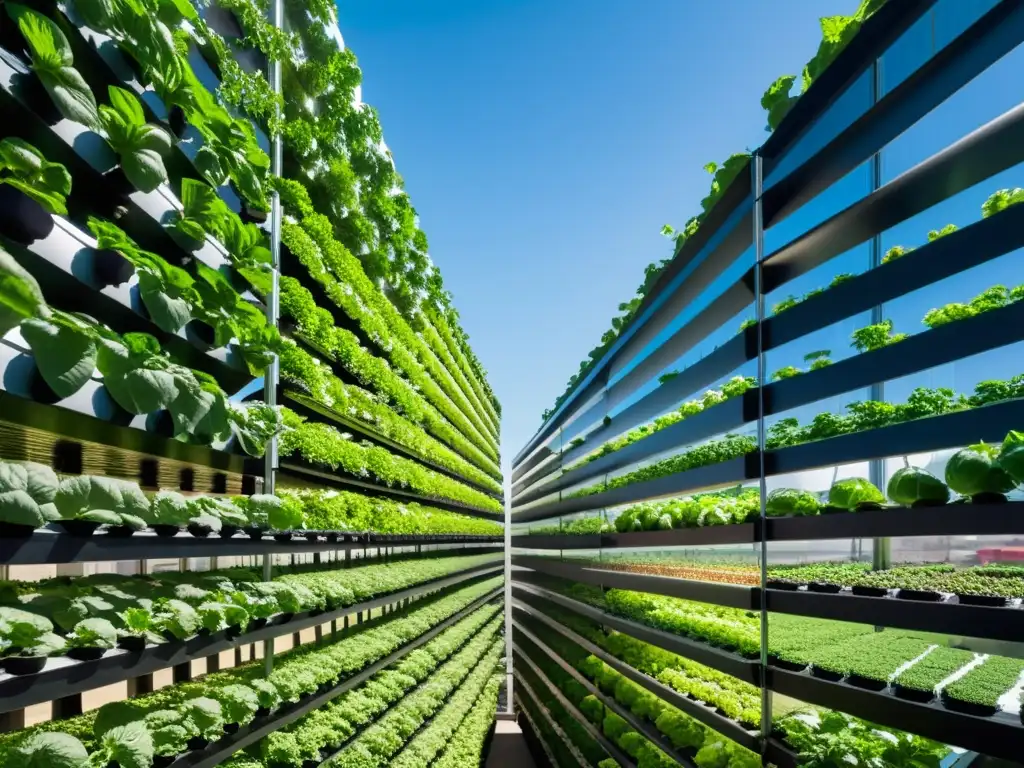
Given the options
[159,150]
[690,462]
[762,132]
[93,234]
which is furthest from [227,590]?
[762,132]

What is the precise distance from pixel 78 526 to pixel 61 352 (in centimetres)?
43

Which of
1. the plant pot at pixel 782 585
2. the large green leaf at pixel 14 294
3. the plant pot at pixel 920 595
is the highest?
the large green leaf at pixel 14 294

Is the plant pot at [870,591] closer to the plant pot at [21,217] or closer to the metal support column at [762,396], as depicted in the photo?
the metal support column at [762,396]

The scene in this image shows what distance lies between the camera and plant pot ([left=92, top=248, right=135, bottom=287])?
1.78 metres

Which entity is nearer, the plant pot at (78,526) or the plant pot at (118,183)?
the plant pot at (78,526)

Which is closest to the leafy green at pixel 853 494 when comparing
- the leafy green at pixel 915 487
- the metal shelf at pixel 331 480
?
the leafy green at pixel 915 487

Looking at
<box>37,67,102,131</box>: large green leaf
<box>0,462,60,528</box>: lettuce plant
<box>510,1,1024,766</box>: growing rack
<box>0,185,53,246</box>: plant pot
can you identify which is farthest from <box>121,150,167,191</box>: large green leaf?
<box>510,1,1024,766</box>: growing rack

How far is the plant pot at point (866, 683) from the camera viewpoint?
2088 mm

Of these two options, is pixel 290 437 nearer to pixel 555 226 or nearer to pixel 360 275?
pixel 360 275

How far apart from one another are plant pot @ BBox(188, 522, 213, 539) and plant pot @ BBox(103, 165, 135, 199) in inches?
40.6

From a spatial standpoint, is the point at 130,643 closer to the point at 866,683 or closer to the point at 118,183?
the point at 118,183

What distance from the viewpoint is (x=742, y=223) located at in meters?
3.23

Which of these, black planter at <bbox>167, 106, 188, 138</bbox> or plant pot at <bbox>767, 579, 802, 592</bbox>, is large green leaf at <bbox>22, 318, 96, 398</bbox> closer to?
black planter at <bbox>167, 106, 188, 138</bbox>

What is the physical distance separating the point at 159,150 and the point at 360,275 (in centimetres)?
312
